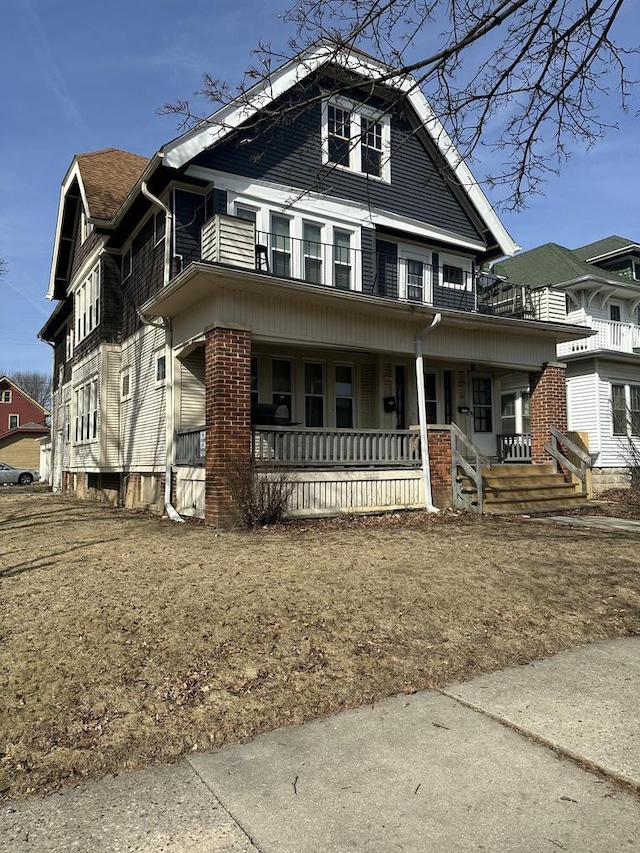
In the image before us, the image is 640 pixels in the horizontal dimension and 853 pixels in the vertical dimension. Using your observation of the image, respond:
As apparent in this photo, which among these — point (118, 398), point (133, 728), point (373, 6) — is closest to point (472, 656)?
point (133, 728)

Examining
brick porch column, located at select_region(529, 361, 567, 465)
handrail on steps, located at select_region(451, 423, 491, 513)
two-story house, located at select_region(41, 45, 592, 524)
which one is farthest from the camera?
brick porch column, located at select_region(529, 361, 567, 465)

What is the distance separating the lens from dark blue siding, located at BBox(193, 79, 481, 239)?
41.2 feet

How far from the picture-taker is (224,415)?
383 inches

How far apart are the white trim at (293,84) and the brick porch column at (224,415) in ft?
10.0

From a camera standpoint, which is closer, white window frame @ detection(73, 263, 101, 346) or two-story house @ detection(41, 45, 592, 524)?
two-story house @ detection(41, 45, 592, 524)

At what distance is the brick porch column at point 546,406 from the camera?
45.8 feet

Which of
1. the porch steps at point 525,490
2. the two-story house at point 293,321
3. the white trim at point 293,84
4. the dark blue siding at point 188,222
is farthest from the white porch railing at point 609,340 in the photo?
the dark blue siding at point 188,222

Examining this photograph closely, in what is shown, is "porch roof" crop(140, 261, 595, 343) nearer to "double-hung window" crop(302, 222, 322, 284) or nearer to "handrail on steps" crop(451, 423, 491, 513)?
"double-hung window" crop(302, 222, 322, 284)

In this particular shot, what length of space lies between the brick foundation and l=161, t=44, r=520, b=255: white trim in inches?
187

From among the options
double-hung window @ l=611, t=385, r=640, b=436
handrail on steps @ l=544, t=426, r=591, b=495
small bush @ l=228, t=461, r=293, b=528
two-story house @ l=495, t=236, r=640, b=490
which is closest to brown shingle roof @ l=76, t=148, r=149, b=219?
small bush @ l=228, t=461, r=293, b=528

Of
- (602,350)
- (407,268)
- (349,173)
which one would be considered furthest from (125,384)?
(602,350)

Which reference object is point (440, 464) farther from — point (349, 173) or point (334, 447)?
point (349, 173)

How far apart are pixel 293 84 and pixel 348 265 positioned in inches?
199

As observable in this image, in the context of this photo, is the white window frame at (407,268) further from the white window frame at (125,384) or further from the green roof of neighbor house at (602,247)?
the green roof of neighbor house at (602,247)
